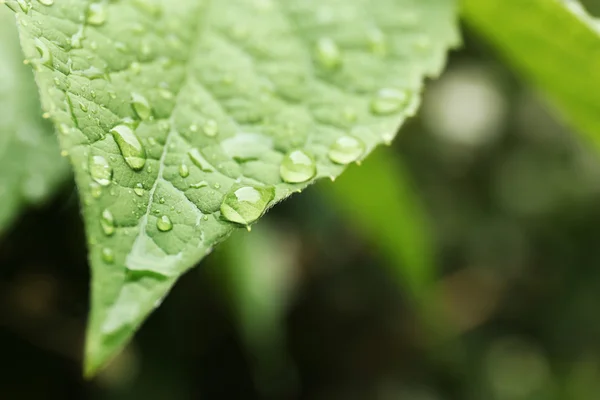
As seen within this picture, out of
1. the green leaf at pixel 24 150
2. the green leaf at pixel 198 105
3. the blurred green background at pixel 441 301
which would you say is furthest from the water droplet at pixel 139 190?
the blurred green background at pixel 441 301

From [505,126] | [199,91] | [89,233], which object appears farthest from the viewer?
A: [505,126]

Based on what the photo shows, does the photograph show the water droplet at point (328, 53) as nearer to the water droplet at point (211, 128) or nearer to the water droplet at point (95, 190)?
the water droplet at point (211, 128)

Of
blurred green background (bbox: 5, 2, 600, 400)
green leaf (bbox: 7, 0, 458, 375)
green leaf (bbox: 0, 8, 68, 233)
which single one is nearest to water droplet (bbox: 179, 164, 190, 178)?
green leaf (bbox: 7, 0, 458, 375)

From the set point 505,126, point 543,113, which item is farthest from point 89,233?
point 543,113

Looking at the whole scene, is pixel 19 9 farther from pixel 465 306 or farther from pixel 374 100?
pixel 465 306

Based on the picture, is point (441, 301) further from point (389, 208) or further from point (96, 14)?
point (96, 14)

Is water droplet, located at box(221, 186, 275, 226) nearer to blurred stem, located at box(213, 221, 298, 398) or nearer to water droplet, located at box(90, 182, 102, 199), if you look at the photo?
A: water droplet, located at box(90, 182, 102, 199)

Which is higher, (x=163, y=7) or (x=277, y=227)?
(x=163, y=7)
